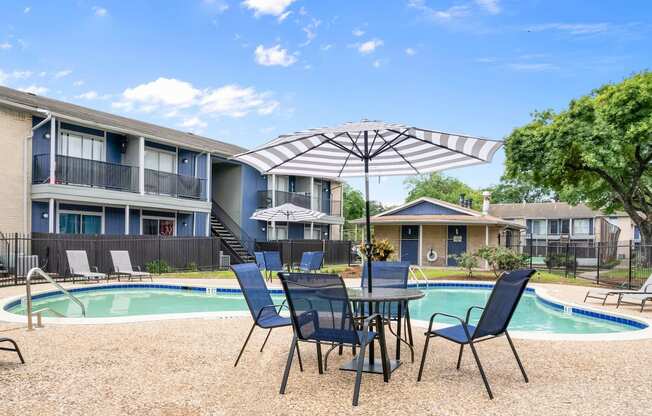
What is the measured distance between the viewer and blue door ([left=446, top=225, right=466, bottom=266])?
27188 millimetres

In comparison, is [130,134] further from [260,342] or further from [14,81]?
[260,342]

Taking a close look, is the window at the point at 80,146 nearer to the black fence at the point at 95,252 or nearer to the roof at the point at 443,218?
the black fence at the point at 95,252

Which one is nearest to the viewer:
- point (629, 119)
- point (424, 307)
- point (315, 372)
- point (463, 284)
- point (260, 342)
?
point (315, 372)

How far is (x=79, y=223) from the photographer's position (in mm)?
18641

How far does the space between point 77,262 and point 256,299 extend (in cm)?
1060

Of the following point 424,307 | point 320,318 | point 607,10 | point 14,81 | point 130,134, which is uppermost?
point 607,10

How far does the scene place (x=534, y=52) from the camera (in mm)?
23047

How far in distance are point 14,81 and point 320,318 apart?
24235 millimetres

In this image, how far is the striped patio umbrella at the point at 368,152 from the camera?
5707 millimetres

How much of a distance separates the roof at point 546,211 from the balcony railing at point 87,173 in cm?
3353

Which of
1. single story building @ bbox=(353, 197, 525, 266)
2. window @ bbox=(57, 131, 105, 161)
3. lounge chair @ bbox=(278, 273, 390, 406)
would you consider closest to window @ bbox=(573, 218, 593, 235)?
single story building @ bbox=(353, 197, 525, 266)

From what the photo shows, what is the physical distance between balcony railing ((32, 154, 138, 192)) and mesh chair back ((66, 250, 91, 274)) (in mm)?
3950

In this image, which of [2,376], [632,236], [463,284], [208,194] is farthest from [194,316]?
[632,236]

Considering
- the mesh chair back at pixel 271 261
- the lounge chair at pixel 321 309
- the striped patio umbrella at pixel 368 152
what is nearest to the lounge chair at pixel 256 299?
the lounge chair at pixel 321 309
